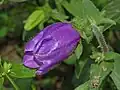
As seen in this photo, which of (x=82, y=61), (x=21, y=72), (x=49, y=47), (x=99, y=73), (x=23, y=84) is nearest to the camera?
(x=49, y=47)

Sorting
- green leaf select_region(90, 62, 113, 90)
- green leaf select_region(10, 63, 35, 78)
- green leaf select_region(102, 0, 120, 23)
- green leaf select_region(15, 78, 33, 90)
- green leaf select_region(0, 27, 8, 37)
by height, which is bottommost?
green leaf select_region(15, 78, 33, 90)

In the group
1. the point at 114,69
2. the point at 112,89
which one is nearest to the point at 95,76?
the point at 114,69

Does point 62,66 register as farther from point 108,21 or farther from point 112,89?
point 108,21

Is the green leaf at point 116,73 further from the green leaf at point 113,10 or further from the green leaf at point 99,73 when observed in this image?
the green leaf at point 113,10

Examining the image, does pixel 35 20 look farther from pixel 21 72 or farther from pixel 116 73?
pixel 116 73

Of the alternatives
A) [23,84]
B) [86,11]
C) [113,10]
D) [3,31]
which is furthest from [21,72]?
[3,31]

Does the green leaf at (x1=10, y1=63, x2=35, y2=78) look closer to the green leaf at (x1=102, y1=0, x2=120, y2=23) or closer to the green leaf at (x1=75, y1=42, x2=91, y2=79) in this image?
the green leaf at (x1=75, y1=42, x2=91, y2=79)

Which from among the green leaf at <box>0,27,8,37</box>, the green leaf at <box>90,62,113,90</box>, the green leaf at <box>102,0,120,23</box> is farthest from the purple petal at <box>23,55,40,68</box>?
the green leaf at <box>0,27,8,37</box>
